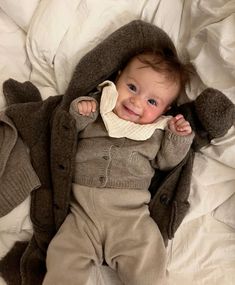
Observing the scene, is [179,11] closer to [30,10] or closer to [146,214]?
[30,10]

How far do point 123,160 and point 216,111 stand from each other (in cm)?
28

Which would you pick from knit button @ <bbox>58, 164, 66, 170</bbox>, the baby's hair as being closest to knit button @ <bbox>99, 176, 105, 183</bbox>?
knit button @ <bbox>58, 164, 66, 170</bbox>

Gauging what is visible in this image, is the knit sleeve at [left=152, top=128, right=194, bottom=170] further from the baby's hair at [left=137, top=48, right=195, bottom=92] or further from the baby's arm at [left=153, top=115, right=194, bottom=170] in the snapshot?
the baby's hair at [left=137, top=48, right=195, bottom=92]

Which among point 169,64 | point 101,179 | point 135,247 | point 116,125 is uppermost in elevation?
point 169,64

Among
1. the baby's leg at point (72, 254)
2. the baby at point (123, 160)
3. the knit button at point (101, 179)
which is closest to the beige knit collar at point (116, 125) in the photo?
the baby at point (123, 160)

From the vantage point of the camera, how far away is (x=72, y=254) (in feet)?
3.57

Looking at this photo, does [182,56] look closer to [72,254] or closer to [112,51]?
[112,51]

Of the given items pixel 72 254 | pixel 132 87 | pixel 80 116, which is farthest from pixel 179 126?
pixel 72 254

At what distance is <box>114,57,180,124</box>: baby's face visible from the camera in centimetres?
117

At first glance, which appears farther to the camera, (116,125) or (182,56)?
(182,56)

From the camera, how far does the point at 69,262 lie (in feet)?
3.54

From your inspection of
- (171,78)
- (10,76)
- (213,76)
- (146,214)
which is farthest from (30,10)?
(146,214)

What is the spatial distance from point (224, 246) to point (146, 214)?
24 cm

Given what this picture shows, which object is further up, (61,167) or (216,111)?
(216,111)
